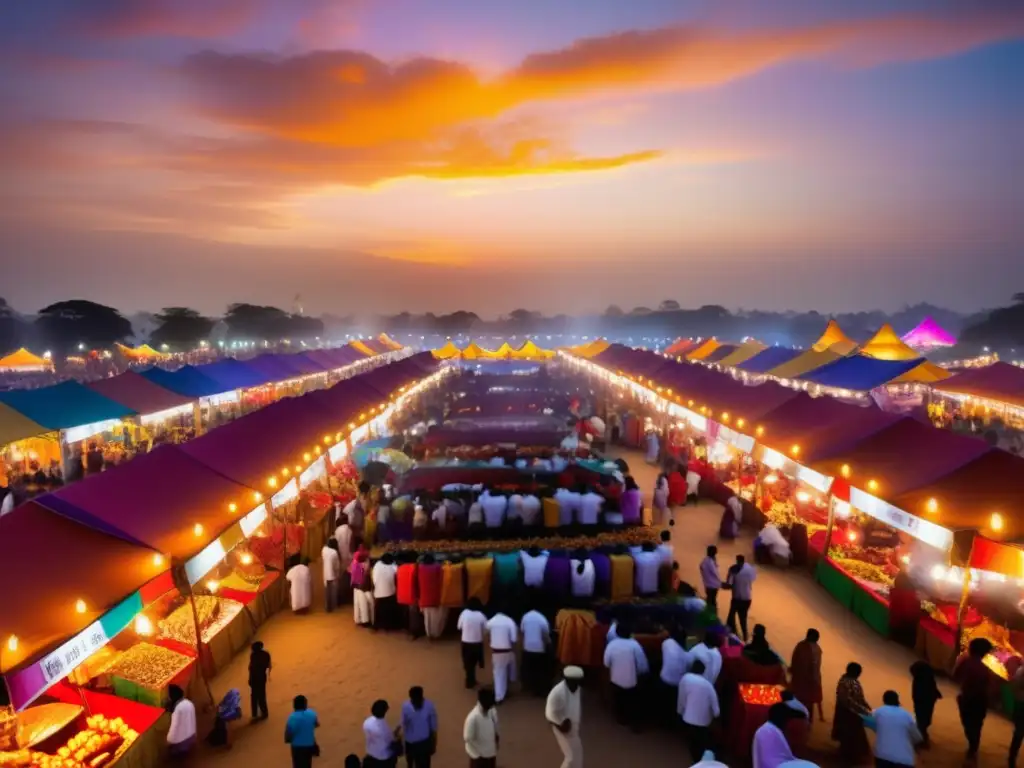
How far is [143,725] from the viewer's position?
18.9 ft

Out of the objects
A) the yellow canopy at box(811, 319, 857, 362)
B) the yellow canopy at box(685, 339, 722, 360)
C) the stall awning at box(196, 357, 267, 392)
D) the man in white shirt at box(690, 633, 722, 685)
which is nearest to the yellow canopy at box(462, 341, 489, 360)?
the yellow canopy at box(685, 339, 722, 360)

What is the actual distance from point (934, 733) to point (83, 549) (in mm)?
8697

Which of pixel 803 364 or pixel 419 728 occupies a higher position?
pixel 803 364

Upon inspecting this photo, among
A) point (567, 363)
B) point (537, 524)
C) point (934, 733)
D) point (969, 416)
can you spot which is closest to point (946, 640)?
point (934, 733)

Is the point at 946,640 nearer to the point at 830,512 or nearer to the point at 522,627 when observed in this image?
the point at 830,512

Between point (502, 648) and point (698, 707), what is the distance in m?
2.14

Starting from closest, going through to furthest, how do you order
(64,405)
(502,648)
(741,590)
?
(502,648) < (741,590) < (64,405)

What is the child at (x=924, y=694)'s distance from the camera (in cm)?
601

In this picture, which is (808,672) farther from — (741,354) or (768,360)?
(741,354)

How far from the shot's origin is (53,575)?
18.4ft

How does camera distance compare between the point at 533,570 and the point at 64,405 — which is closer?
the point at 533,570

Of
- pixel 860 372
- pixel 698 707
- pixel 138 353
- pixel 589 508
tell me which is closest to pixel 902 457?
pixel 589 508

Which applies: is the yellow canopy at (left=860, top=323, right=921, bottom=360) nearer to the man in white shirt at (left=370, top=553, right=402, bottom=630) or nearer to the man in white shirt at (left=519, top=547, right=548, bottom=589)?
the man in white shirt at (left=519, top=547, right=548, bottom=589)

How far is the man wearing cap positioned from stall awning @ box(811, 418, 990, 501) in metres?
5.47
